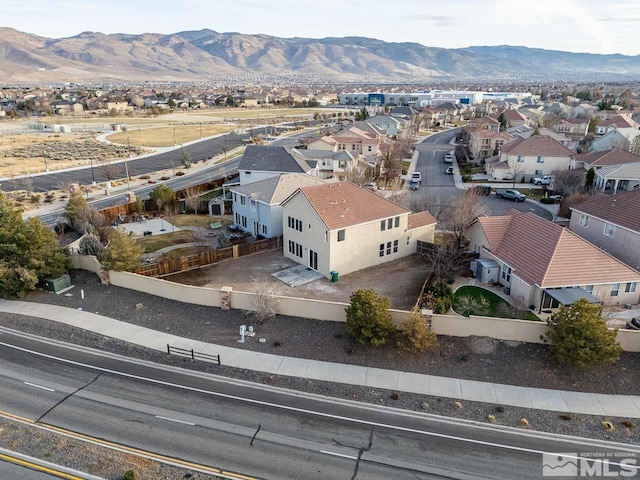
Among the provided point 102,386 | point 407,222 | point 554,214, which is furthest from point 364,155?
point 102,386

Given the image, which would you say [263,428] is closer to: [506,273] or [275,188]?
[506,273]

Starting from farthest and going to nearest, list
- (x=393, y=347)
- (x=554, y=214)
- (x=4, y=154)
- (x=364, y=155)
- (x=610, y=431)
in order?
(x=4, y=154)
(x=364, y=155)
(x=554, y=214)
(x=393, y=347)
(x=610, y=431)

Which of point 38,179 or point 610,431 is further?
point 38,179

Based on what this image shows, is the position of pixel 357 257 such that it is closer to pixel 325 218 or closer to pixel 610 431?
pixel 325 218

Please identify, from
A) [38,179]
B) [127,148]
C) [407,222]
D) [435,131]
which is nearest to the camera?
[407,222]

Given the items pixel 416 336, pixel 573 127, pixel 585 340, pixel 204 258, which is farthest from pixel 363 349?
pixel 573 127

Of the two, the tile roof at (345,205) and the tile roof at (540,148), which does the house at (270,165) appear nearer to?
the tile roof at (345,205)
